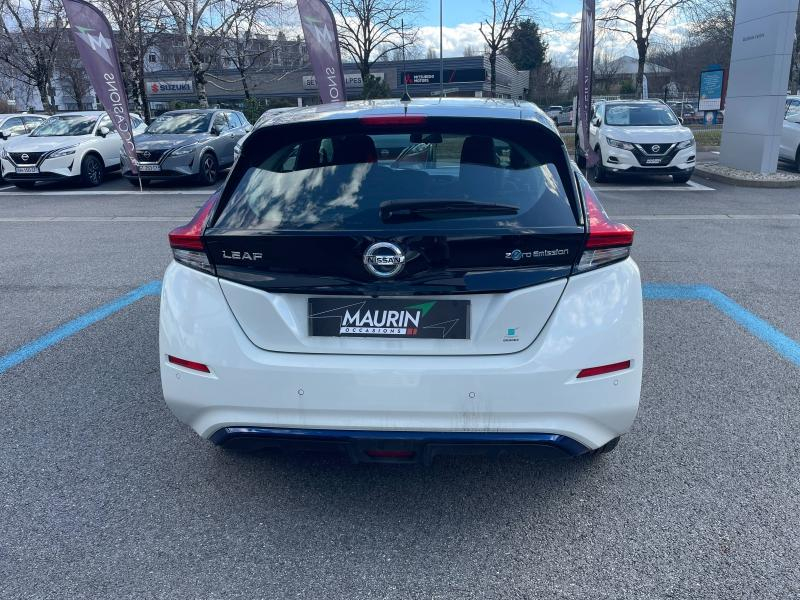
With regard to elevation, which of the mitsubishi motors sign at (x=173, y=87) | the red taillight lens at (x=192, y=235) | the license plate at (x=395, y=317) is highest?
the mitsubishi motors sign at (x=173, y=87)

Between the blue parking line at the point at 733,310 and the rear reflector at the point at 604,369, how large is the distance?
8.08 ft

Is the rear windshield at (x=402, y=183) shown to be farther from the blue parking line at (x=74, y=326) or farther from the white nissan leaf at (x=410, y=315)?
the blue parking line at (x=74, y=326)

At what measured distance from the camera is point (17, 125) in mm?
19500

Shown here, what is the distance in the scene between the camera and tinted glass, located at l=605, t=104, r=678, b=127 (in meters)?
14.6

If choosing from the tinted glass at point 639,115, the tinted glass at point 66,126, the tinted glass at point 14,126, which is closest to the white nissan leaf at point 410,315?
the tinted glass at point 639,115

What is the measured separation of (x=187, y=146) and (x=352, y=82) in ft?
152

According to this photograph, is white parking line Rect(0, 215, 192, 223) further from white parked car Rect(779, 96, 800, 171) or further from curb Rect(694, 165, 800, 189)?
white parked car Rect(779, 96, 800, 171)

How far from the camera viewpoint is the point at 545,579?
251 cm

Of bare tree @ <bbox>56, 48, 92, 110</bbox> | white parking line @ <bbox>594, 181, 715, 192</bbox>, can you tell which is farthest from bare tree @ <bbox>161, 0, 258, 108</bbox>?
white parking line @ <bbox>594, 181, 715, 192</bbox>

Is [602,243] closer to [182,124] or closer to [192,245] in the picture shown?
[192,245]

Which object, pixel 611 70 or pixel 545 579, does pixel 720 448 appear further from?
pixel 611 70

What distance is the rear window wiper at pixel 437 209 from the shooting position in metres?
2.58

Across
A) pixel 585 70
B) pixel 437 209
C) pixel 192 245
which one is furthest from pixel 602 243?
pixel 585 70

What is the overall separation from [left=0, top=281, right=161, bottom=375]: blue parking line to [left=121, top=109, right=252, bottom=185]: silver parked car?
8.72 m
